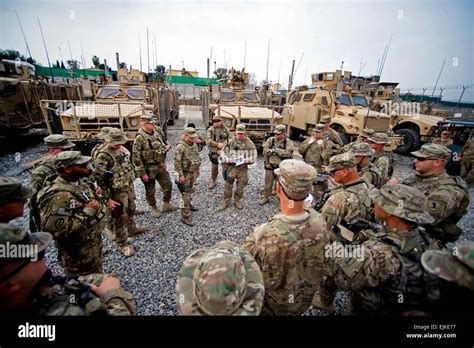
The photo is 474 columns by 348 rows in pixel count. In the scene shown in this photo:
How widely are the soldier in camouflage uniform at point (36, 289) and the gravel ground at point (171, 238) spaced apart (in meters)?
1.62

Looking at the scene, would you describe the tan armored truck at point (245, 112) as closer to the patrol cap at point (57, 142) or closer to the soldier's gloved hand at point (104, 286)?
the patrol cap at point (57, 142)

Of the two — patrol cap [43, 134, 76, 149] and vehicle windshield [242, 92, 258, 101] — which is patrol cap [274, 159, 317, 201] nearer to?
patrol cap [43, 134, 76, 149]

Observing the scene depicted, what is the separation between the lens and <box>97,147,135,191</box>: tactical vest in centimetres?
319

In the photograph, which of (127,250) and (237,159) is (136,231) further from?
(237,159)

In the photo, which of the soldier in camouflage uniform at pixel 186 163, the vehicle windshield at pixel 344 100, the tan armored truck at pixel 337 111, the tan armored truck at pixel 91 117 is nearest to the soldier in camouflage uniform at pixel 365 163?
the soldier in camouflage uniform at pixel 186 163

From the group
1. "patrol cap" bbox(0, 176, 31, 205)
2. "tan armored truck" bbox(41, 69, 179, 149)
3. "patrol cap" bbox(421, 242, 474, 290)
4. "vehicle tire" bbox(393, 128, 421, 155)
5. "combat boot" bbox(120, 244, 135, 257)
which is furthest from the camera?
"vehicle tire" bbox(393, 128, 421, 155)

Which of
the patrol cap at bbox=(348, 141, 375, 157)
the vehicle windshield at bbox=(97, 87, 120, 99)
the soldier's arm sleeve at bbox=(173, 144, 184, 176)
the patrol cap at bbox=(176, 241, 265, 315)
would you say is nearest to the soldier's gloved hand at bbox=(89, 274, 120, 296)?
the patrol cap at bbox=(176, 241, 265, 315)

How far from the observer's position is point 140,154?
4027mm

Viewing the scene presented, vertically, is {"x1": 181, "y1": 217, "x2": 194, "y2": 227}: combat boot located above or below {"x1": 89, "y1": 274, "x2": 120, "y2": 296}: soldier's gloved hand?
below

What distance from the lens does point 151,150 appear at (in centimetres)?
407

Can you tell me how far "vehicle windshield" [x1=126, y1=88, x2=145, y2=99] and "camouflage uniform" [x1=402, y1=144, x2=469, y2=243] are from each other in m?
8.87

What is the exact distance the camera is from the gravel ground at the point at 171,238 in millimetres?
2773

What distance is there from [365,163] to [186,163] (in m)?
2.94

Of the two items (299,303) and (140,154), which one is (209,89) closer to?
(140,154)
